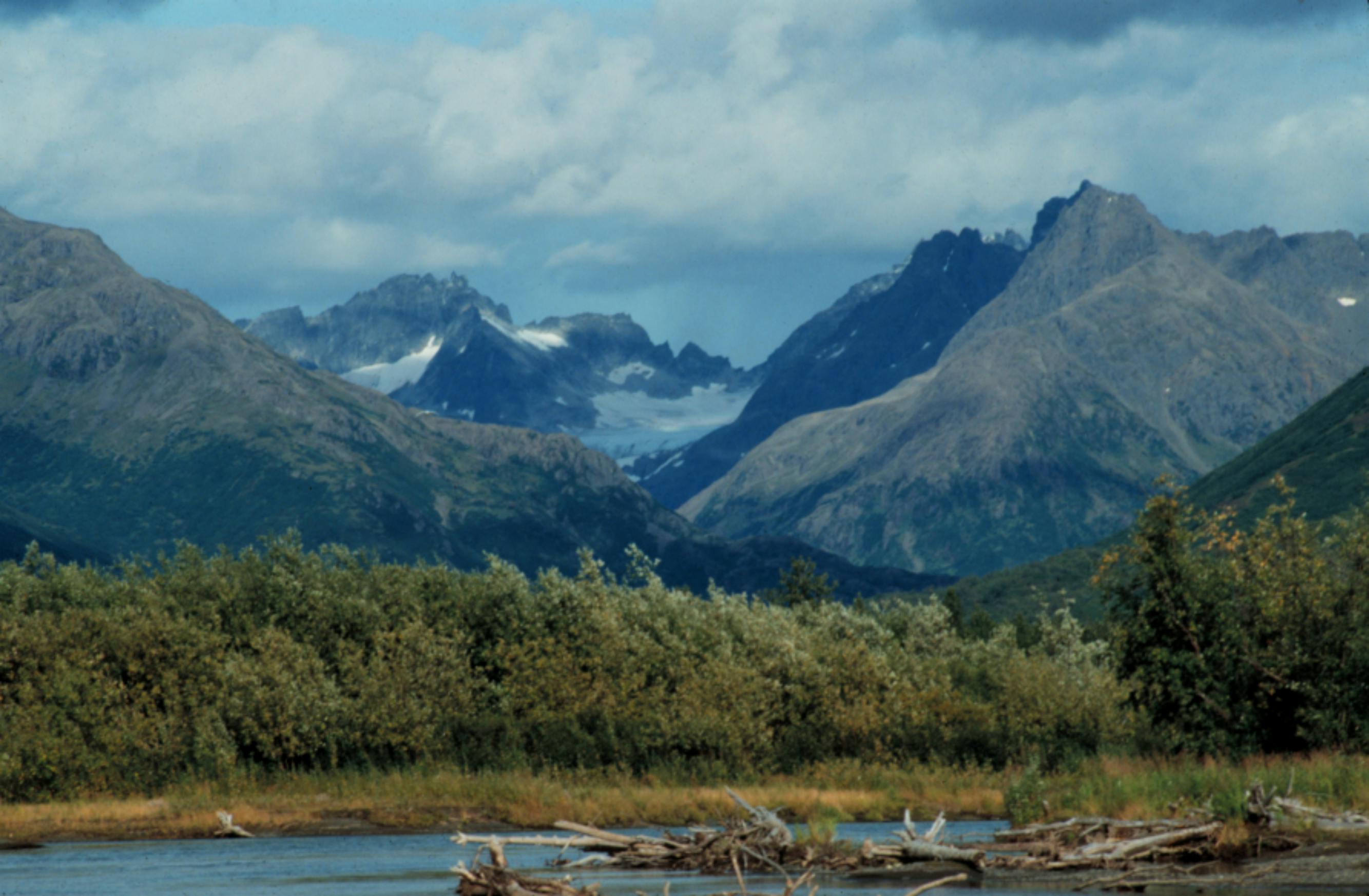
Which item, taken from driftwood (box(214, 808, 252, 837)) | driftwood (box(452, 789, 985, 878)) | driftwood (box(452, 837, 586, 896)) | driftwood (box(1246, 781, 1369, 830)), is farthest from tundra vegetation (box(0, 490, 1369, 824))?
driftwood (box(452, 837, 586, 896))

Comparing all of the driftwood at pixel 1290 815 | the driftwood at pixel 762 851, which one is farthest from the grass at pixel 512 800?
the driftwood at pixel 762 851

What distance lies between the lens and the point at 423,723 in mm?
88188

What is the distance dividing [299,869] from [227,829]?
660 inches

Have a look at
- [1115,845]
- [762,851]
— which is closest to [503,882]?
[762,851]

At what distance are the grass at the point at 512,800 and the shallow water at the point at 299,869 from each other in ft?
9.51

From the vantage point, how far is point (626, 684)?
314ft

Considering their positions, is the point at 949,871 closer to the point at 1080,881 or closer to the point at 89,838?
the point at 1080,881

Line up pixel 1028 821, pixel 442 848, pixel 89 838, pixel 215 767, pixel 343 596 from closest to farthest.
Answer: pixel 1028 821, pixel 442 848, pixel 89 838, pixel 215 767, pixel 343 596

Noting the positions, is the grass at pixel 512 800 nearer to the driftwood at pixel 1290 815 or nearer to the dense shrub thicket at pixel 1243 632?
Result: the dense shrub thicket at pixel 1243 632

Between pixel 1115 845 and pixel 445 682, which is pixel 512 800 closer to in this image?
pixel 445 682

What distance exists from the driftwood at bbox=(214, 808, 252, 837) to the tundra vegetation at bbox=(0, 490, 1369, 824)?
25.3ft

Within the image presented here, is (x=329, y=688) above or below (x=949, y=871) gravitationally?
above

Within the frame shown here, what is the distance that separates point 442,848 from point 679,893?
24701 millimetres

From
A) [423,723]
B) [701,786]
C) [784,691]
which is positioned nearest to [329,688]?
[423,723]
